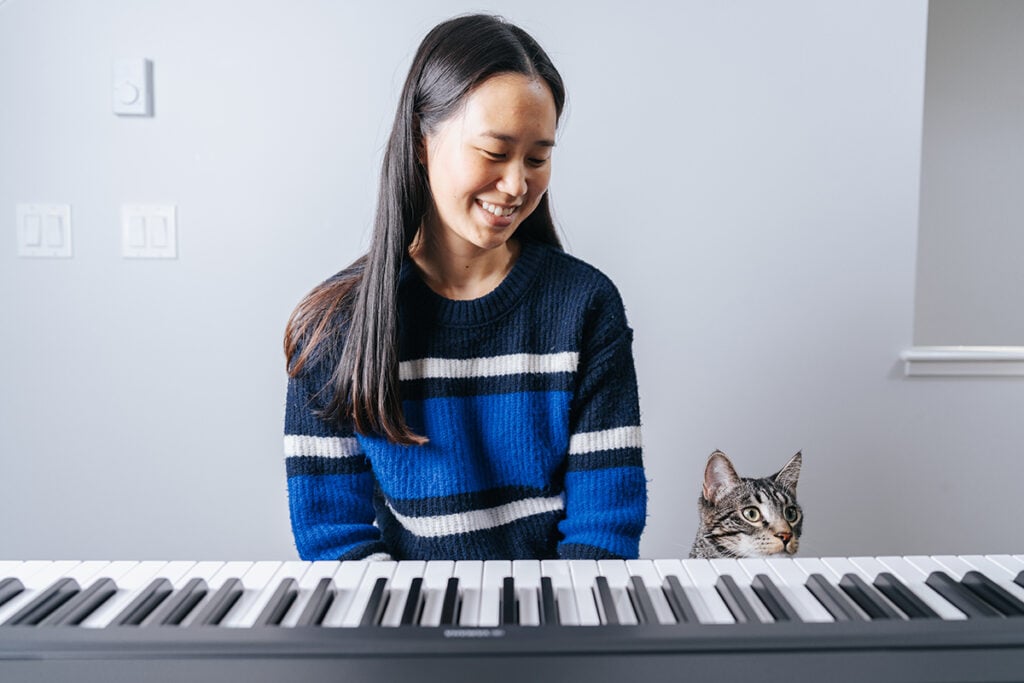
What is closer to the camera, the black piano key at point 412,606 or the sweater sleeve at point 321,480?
the black piano key at point 412,606

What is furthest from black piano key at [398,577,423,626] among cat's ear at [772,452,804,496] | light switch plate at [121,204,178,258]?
light switch plate at [121,204,178,258]

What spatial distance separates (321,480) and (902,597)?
70cm

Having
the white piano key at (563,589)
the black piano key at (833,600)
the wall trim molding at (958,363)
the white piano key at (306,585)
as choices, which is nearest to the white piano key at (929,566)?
the black piano key at (833,600)

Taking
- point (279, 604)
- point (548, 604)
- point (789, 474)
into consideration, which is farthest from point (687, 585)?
point (789, 474)

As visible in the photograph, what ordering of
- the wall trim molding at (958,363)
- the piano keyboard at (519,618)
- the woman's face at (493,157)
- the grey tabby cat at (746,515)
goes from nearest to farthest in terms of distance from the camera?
the piano keyboard at (519,618), the woman's face at (493,157), the grey tabby cat at (746,515), the wall trim molding at (958,363)

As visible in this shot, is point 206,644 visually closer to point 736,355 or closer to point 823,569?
point 823,569

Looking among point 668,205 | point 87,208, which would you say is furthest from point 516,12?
point 87,208

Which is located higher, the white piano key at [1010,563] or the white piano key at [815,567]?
the white piano key at [1010,563]

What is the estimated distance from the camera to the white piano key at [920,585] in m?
0.61

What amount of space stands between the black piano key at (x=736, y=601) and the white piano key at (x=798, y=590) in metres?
0.04

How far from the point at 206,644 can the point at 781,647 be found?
1.36ft

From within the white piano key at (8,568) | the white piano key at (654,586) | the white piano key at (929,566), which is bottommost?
the white piano key at (654,586)

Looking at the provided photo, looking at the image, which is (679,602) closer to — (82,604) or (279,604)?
(279,604)

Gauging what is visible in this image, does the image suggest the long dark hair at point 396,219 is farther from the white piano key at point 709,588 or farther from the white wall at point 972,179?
the white wall at point 972,179
